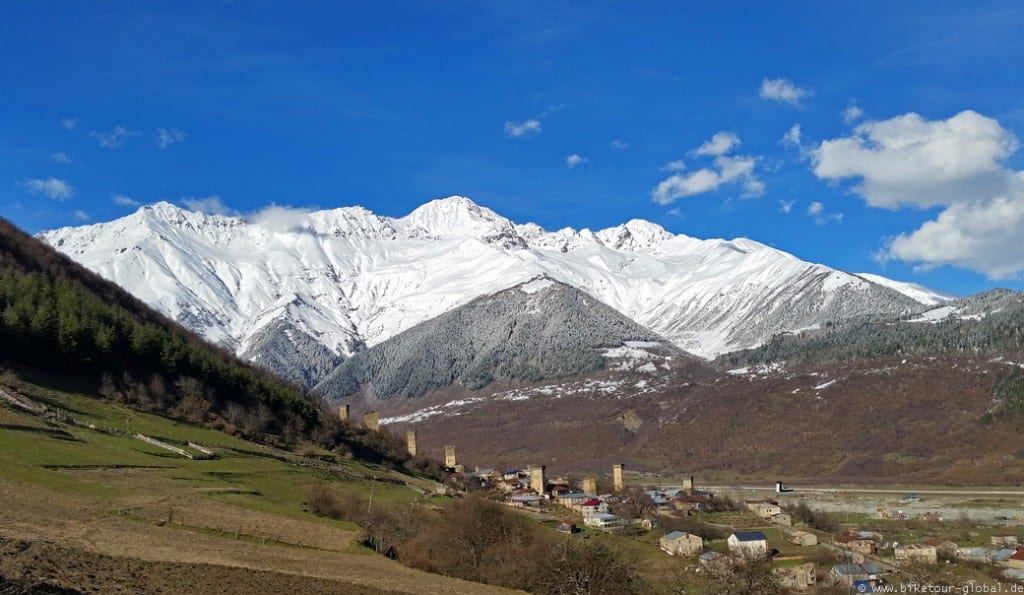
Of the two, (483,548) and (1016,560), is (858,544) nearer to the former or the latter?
(1016,560)

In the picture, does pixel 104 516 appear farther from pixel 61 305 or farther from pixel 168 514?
pixel 61 305

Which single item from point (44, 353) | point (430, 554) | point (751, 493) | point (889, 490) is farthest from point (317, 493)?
point (889, 490)

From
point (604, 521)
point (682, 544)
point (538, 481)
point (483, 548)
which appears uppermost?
point (483, 548)

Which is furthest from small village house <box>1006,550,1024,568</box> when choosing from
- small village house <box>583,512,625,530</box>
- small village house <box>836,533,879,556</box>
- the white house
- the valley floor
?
the valley floor

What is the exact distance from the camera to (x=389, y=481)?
74938 millimetres

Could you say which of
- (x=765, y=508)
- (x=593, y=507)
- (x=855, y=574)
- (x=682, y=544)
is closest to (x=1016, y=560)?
(x=855, y=574)

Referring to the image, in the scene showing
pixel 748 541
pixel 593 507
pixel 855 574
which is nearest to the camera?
pixel 855 574

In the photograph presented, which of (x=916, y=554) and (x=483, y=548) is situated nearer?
(x=483, y=548)

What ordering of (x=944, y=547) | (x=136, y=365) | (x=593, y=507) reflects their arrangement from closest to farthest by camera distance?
1. (x=944, y=547)
2. (x=136, y=365)
3. (x=593, y=507)

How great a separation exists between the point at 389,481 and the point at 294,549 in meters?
40.1

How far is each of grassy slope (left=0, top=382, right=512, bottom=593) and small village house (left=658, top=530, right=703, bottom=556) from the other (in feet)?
95.1

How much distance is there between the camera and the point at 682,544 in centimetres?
7100

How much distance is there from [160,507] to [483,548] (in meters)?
18.4

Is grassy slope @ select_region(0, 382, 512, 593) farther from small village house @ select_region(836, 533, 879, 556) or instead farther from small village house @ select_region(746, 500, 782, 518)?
small village house @ select_region(746, 500, 782, 518)
